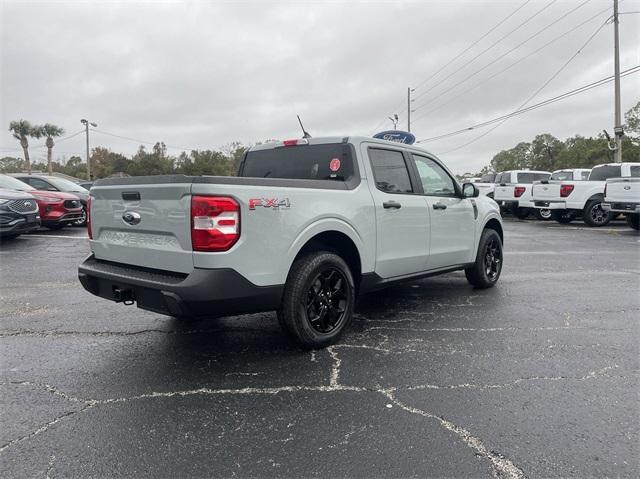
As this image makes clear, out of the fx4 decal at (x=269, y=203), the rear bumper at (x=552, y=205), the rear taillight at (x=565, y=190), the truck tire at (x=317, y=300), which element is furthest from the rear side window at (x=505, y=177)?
the fx4 decal at (x=269, y=203)

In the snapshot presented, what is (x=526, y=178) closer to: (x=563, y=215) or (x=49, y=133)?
(x=563, y=215)

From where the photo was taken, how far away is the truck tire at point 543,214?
17953 millimetres

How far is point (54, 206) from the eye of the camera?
12312 millimetres

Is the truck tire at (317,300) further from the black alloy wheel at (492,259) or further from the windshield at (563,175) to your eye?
the windshield at (563,175)

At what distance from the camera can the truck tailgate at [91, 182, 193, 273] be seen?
311 cm

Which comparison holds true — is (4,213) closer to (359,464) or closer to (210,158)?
(359,464)

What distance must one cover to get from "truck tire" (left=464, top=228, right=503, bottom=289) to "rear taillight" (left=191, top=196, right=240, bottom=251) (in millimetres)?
3858

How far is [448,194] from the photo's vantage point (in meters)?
5.41

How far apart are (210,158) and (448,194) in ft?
222

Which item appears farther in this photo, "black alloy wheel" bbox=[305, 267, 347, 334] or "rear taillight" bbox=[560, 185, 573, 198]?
"rear taillight" bbox=[560, 185, 573, 198]

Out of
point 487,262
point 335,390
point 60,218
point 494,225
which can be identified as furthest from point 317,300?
point 60,218

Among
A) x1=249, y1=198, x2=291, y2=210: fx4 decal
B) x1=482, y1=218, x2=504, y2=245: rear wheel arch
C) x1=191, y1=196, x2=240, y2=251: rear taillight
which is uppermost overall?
x1=249, y1=198, x2=291, y2=210: fx4 decal

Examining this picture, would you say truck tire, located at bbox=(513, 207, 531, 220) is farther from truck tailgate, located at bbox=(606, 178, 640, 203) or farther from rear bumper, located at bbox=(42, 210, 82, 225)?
rear bumper, located at bbox=(42, 210, 82, 225)

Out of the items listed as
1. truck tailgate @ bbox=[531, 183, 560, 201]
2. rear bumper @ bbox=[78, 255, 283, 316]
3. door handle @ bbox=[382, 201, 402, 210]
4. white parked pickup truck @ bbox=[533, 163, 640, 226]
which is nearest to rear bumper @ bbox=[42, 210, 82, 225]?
rear bumper @ bbox=[78, 255, 283, 316]
